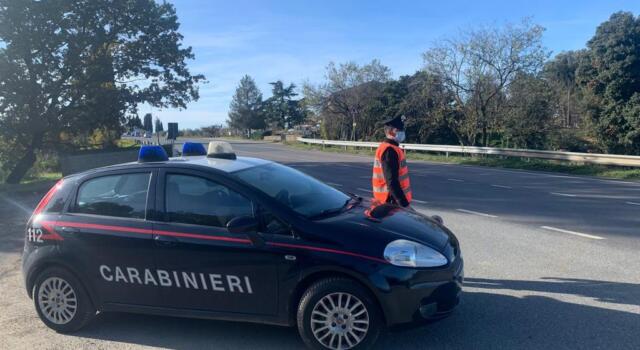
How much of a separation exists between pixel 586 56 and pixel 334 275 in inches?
1241

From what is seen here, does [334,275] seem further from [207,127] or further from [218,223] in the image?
[207,127]

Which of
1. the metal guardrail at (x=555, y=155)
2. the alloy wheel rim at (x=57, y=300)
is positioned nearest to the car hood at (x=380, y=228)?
the alloy wheel rim at (x=57, y=300)

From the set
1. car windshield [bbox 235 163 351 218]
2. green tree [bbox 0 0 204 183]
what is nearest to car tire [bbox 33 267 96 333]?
car windshield [bbox 235 163 351 218]

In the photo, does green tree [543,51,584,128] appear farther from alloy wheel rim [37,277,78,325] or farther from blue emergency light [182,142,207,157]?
alloy wheel rim [37,277,78,325]

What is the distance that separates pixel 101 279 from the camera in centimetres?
449

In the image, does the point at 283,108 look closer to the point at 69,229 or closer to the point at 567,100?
the point at 567,100

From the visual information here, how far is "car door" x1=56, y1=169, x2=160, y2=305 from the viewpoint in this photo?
4.38 m

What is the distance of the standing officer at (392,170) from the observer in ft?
18.2

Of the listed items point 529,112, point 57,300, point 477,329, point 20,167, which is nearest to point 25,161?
point 20,167

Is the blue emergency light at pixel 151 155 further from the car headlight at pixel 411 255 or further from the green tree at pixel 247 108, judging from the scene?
the green tree at pixel 247 108

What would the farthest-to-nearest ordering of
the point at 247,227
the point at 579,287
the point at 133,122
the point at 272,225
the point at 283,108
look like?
the point at 283,108
the point at 133,122
the point at 579,287
the point at 272,225
the point at 247,227

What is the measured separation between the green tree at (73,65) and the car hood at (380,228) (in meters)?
19.3

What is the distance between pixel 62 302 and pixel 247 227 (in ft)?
6.52

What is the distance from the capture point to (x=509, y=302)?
4.91 m
